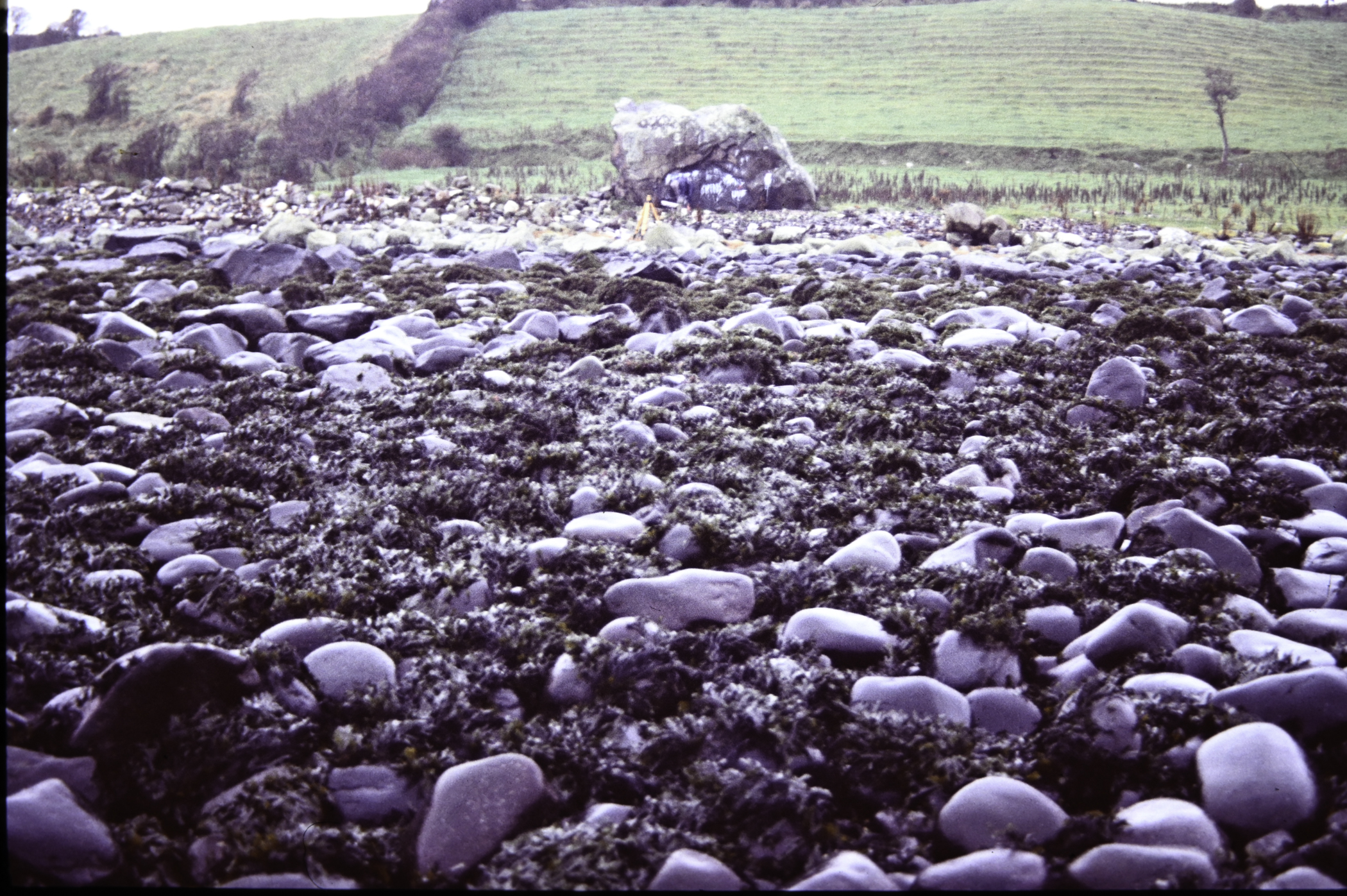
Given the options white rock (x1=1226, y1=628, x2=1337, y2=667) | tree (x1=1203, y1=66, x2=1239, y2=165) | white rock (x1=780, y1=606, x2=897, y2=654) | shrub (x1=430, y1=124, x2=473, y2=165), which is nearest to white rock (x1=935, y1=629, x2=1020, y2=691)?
white rock (x1=780, y1=606, x2=897, y2=654)

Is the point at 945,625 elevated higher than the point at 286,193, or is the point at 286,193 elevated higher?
the point at 286,193

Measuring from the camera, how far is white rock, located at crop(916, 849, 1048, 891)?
4.35 ft

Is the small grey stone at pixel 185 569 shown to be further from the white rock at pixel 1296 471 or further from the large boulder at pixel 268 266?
the large boulder at pixel 268 266

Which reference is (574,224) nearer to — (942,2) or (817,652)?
(817,652)

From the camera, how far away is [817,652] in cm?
200

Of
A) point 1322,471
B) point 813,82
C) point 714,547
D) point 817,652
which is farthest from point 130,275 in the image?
point 813,82

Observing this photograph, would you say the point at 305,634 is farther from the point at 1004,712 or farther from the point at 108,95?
the point at 108,95

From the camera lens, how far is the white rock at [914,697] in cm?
178

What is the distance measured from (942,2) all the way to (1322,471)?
56.1 meters

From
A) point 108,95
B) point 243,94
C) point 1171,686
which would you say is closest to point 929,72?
point 243,94

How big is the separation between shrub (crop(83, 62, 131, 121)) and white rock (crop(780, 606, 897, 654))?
3757 cm

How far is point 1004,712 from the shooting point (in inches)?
70.9

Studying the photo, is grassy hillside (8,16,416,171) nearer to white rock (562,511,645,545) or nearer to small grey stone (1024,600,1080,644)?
white rock (562,511,645,545)

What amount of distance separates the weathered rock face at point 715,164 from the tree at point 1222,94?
14537mm
